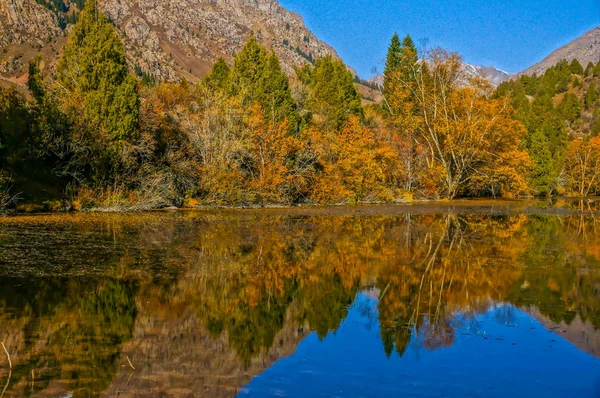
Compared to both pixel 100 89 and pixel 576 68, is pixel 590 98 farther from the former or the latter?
pixel 100 89

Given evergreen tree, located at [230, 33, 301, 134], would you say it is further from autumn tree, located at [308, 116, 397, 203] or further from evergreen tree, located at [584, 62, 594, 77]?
evergreen tree, located at [584, 62, 594, 77]

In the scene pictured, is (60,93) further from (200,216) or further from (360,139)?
(360,139)

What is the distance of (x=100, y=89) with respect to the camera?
29406 millimetres

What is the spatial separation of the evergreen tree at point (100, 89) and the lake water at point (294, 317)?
12.1 meters

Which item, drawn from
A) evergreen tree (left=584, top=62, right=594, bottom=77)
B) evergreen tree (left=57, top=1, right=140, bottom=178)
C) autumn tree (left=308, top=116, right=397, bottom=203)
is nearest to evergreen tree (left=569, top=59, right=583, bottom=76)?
evergreen tree (left=584, top=62, right=594, bottom=77)

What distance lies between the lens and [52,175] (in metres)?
28.0

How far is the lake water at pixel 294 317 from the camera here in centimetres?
644

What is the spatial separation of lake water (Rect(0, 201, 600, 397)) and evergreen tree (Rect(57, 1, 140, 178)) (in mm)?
12068

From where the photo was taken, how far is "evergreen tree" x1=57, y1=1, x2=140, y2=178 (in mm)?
28750

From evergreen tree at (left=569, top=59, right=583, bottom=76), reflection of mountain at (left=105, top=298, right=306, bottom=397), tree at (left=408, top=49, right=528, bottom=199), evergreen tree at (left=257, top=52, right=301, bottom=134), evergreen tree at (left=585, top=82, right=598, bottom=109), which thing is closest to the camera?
reflection of mountain at (left=105, top=298, right=306, bottom=397)

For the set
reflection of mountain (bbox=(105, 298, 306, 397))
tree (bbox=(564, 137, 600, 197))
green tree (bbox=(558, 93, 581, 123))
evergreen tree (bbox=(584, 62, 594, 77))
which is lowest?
reflection of mountain (bbox=(105, 298, 306, 397))

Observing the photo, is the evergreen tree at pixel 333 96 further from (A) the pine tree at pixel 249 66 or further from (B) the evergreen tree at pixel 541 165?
(B) the evergreen tree at pixel 541 165

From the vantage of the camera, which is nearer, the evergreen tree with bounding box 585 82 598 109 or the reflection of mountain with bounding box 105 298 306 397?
the reflection of mountain with bounding box 105 298 306 397

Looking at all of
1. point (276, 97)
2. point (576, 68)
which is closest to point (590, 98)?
point (576, 68)
